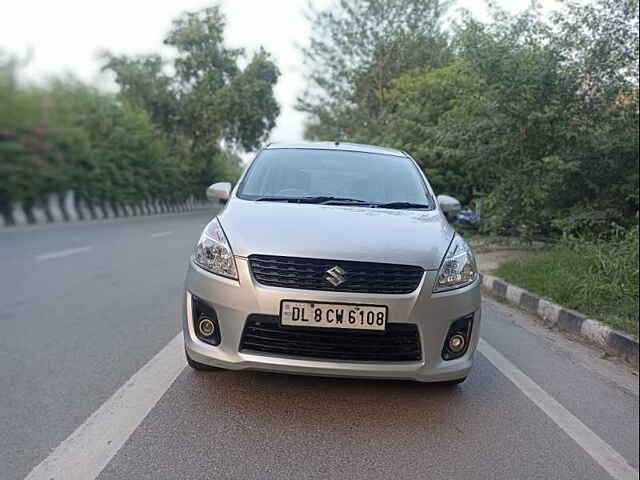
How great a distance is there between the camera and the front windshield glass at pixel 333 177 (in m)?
4.00

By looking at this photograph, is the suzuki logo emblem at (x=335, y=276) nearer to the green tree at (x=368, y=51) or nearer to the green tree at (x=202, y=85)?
the green tree at (x=368, y=51)

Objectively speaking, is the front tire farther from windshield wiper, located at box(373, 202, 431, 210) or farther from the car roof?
the car roof

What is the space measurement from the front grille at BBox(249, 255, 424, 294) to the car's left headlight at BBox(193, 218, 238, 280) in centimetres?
14

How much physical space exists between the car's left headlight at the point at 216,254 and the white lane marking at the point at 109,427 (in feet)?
2.40

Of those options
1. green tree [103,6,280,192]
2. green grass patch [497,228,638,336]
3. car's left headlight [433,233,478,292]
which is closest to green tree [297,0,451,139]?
green tree [103,6,280,192]

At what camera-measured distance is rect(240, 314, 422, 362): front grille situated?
113 inches

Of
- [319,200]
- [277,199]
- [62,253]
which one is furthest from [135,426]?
[62,253]

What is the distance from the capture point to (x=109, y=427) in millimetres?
2721

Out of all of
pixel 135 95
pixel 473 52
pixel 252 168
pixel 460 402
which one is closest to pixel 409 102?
pixel 473 52

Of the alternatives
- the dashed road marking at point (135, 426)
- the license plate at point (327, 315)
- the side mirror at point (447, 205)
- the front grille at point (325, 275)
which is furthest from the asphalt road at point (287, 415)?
the side mirror at point (447, 205)

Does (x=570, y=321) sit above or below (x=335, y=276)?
below

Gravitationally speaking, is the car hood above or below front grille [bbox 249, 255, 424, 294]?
above

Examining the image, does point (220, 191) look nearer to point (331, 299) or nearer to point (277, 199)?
point (277, 199)

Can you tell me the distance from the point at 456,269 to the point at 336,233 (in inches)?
26.6
